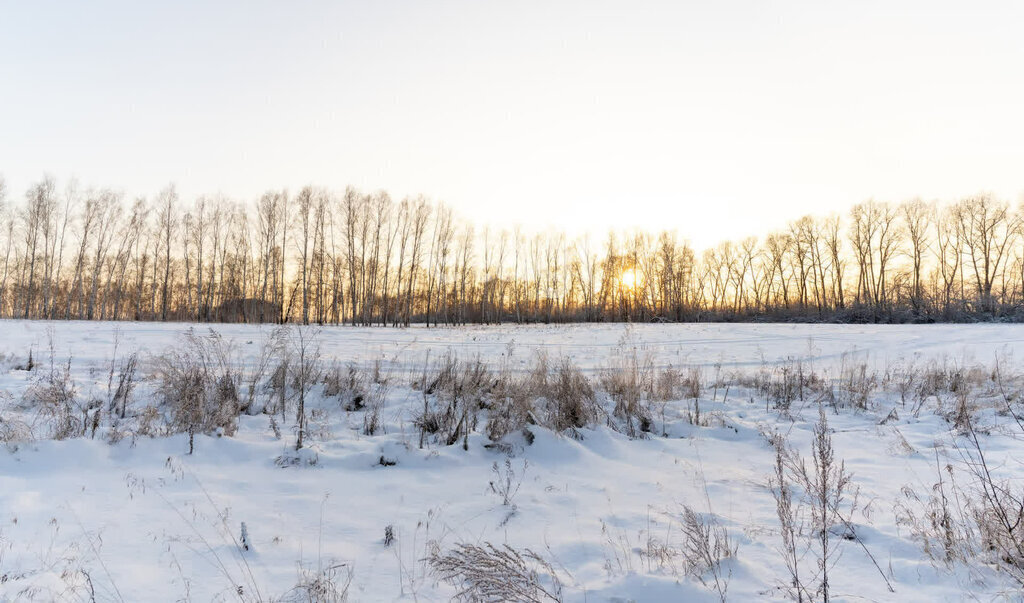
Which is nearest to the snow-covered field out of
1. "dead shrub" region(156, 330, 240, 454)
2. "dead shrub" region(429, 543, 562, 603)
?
"dead shrub" region(429, 543, 562, 603)

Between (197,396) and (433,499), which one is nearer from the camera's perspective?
(433,499)

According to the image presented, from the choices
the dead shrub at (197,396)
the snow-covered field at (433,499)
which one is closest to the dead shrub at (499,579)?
the snow-covered field at (433,499)

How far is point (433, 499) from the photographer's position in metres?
4.20

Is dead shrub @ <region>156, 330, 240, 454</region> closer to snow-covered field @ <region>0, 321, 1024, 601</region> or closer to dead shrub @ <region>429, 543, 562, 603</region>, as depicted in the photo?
snow-covered field @ <region>0, 321, 1024, 601</region>

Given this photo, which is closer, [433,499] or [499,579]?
[499,579]

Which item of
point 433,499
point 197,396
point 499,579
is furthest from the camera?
point 197,396

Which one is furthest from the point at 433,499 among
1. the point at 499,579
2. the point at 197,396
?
the point at 197,396

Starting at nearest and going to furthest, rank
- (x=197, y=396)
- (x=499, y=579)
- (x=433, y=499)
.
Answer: (x=499, y=579) → (x=433, y=499) → (x=197, y=396)

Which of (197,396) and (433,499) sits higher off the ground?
(197,396)

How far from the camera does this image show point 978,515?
3.24 m

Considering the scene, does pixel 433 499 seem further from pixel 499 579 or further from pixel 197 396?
pixel 197 396

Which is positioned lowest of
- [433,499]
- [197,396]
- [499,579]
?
[433,499]

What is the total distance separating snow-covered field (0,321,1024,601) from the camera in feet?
9.06

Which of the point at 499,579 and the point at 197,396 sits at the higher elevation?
the point at 197,396
